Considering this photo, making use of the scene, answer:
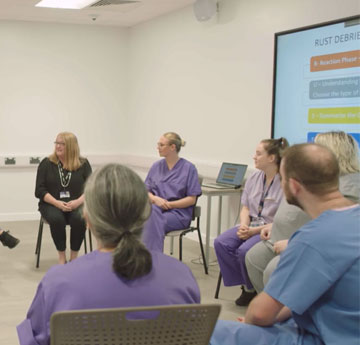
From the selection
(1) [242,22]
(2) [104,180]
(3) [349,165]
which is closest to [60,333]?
(2) [104,180]

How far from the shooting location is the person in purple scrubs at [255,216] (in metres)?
3.79

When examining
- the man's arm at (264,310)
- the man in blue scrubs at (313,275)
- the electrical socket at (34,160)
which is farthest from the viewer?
the electrical socket at (34,160)

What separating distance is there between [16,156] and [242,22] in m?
3.30

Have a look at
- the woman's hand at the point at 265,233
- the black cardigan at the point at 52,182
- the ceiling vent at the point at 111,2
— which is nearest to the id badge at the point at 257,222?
the woman's hand at the point at 265,233

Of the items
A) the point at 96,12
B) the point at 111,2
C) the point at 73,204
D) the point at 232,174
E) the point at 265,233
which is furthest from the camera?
the point at 96,12

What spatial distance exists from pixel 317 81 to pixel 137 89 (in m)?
3.30

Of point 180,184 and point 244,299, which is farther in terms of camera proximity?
point 180,184

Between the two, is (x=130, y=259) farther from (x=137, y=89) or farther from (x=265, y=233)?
(x=137, y=89)

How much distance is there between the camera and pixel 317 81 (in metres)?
4.26

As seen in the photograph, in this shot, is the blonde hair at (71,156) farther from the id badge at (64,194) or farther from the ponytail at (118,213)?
the ponytail at (118,213)

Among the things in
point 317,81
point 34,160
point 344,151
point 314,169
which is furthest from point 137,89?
point 314,169

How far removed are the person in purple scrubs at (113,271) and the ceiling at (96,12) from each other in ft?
14.5

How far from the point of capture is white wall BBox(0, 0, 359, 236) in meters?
5.16

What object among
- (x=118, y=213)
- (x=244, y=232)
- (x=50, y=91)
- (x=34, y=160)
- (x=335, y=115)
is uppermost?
(x=50, y=91)
